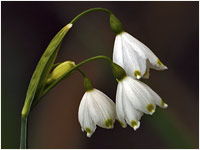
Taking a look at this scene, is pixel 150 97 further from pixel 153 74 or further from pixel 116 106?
pixel 153 74

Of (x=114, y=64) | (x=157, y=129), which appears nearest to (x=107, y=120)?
(x=114, y=64)

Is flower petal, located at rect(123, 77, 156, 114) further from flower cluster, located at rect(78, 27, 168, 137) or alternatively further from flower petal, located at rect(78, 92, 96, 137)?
flower petal, located at rect(78, 92, 96, 137)

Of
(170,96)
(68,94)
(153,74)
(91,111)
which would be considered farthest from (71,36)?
(91,111)

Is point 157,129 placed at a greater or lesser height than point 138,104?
lesser

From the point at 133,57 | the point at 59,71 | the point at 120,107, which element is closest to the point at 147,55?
the point at 133,57

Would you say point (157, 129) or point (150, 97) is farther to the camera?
point (157, 129)

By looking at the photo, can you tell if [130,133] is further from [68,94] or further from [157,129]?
[68,94]

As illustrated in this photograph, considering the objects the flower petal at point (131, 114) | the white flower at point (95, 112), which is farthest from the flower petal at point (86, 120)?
the flower petal at point (131, 114)

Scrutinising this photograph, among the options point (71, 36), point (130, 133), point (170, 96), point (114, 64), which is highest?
point (114, 64)
